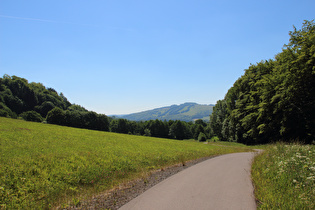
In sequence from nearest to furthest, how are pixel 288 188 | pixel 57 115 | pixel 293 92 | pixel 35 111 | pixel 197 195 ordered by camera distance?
pixel 288 188, pixel 197 195, pixel 293 92, pixel 57 115, pixel 35 111

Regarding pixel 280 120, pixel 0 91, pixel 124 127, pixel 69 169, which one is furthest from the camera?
pixel 124 127

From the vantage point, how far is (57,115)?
251 feet

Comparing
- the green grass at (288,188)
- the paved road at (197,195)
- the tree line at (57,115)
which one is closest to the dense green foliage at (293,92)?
the green grass at (288,188)

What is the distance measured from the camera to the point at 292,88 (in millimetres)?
26188

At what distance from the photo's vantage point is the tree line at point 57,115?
7781cm

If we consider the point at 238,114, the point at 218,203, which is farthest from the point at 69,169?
the point at 238,114

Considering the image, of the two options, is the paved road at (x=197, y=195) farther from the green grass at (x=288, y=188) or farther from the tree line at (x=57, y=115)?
the tree line at (x=57, y=115)

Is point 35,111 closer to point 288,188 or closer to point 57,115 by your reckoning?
point 57,115

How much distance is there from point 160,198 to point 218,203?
2.09 m

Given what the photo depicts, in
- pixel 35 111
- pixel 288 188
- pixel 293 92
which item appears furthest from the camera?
pixel 35 111

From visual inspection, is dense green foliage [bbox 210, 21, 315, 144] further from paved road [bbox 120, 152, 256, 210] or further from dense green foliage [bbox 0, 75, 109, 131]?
dense green foliage [bbox 0, 75, 109, 131]

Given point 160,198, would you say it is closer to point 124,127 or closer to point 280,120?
point 280,120

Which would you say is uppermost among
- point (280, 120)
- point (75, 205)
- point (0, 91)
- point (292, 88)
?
point (0, 91)

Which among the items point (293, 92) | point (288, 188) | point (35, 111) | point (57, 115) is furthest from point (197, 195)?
point (35, 111)
